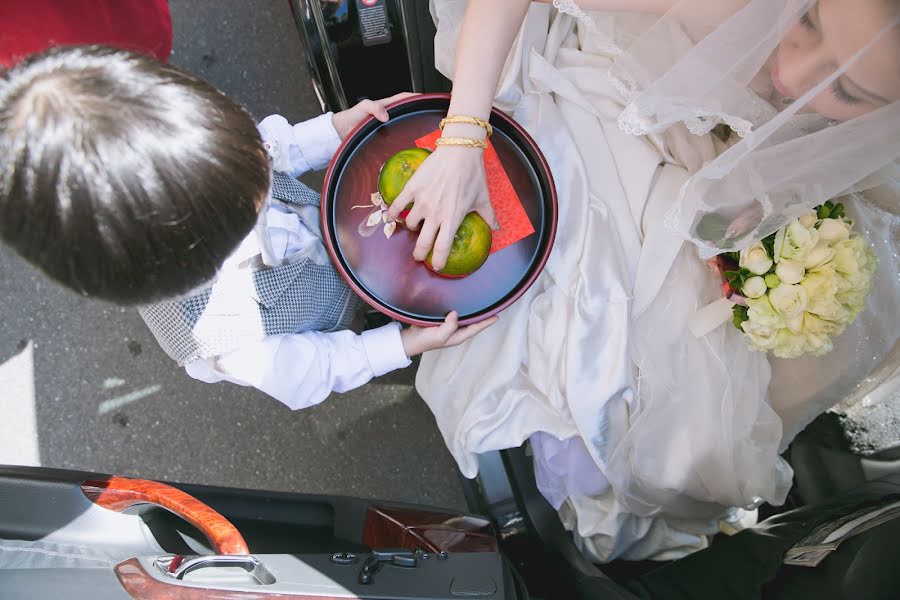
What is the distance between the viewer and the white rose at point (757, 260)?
2.48 ft

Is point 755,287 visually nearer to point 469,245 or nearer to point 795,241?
point 795,241

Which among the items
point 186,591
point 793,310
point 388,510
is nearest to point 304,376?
point 388,510

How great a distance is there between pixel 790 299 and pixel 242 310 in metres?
0.66

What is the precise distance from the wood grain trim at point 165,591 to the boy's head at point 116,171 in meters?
0.25

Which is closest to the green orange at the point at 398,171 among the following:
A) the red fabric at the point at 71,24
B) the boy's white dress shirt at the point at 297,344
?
the boy's white dress shirt at the point at 297,344

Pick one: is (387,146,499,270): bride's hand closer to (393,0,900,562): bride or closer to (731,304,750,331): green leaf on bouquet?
(393,0,900,562): bride

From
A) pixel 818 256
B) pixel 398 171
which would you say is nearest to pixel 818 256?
pixel 818 256

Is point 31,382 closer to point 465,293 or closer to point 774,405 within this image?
point 465,293

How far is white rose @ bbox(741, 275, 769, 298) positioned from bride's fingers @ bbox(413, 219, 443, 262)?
1.30 feet

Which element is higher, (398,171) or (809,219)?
(398,171)

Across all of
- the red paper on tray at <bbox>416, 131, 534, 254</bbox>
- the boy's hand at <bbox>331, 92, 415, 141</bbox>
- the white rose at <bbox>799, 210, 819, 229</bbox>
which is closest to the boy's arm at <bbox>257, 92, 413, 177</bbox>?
the boy's hand at <bbox>331, 92, 415, 141</bbox>

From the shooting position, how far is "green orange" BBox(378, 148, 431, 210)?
841 millimetres

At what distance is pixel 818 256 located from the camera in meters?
0.73

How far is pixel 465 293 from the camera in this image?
894 mm
